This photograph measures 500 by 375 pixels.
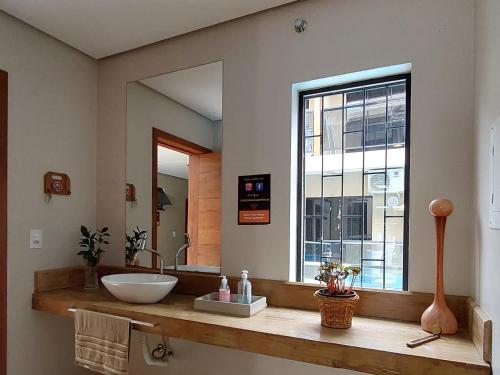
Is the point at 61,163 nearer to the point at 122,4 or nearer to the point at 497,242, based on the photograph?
the point at 122,4

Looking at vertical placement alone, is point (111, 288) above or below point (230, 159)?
below

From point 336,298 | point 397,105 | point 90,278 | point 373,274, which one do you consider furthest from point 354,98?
point 90,278

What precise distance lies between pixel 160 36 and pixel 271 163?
110cm

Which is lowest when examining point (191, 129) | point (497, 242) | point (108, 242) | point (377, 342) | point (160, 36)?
point (377, 342)

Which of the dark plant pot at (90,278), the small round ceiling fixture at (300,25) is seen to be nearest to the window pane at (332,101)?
the small round ceiling fixture at (300,25)

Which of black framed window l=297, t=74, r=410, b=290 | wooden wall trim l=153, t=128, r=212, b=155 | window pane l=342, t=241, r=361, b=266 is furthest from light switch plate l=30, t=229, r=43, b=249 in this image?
window pane l=342, t=241, r=361, b=266

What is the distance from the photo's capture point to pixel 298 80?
1868mm

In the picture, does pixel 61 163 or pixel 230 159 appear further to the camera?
pixel 61 163

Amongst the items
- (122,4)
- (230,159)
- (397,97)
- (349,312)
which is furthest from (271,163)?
(122,4)

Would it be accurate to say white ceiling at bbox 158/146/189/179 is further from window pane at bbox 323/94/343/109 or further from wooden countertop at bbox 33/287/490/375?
window pane at bbox 323/94/343/109

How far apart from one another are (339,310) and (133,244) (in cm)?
150

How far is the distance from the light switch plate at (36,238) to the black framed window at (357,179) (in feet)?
5.18

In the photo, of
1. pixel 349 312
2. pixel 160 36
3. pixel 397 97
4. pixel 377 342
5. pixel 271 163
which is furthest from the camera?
pixel 160 36

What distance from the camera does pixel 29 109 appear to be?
212cm
